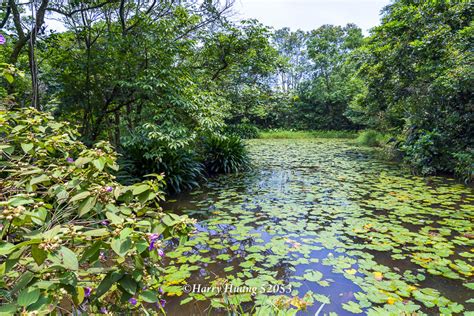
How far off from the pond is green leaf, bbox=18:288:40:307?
0.91 meters

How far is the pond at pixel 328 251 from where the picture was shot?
200 centimetres

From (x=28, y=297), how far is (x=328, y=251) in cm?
261

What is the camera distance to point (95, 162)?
119 centimetres

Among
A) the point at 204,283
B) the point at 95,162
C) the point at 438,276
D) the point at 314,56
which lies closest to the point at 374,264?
the point at 438,276

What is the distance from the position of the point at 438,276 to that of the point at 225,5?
268 inches

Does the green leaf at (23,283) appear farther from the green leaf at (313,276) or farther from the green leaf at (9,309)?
the green leaf at (313,276)

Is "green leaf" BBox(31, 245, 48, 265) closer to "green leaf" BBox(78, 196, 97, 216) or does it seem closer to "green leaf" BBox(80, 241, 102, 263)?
"green leaf" BBox(80, 241, 102, 263)

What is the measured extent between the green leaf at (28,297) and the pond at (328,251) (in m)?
0.91

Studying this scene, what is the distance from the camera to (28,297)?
754 mm

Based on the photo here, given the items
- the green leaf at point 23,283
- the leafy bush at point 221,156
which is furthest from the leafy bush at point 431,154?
the green leaf at point 23,283

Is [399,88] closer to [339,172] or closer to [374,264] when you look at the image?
[339,172]

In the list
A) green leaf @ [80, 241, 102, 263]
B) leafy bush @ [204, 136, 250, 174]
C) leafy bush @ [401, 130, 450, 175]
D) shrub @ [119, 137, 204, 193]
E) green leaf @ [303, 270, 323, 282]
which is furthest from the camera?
leafy bush @ [204, 136, 250, 174]

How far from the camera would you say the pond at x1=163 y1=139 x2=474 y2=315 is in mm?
2002

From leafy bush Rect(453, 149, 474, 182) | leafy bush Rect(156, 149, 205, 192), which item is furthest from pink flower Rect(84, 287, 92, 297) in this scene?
leafy bush Rect(453, 149, 474, 182)
